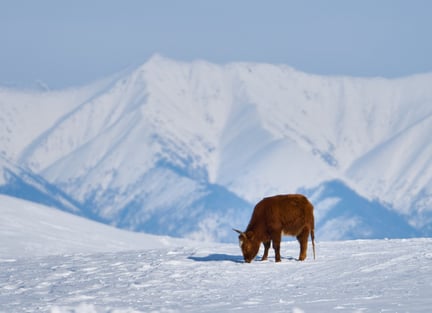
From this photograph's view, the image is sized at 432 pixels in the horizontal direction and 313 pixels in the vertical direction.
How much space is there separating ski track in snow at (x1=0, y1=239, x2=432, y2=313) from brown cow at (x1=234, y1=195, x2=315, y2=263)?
67 cm

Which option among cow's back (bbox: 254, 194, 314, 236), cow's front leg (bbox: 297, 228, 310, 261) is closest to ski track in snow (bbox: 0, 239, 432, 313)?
cow's front leg (bbox: 297, 228, 310, 261)

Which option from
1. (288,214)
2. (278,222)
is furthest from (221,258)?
(288,214)

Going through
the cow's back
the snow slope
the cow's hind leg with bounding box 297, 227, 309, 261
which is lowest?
the cow's hind leg with bounding box 297, 227, 309, 261

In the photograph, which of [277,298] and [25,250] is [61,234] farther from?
[277,298]

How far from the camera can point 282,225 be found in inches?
1133

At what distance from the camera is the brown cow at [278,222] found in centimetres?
2867

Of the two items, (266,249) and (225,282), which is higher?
(266,249)

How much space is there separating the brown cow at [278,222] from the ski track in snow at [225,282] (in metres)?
0.67

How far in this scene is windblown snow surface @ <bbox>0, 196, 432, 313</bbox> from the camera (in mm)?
22281

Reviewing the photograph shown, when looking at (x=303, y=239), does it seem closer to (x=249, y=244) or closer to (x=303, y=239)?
(x=303, y=239)

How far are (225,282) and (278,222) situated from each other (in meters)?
3.08

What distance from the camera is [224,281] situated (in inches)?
1046

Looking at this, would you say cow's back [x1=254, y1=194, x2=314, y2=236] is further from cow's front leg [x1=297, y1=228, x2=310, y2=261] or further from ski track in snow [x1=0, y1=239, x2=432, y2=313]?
ski track in snow [x1=0, y1=239, x2=432, y2=313]

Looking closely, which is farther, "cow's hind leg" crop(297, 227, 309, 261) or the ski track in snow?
"cow's hind leg" crop(297, 227, 309, 261)
